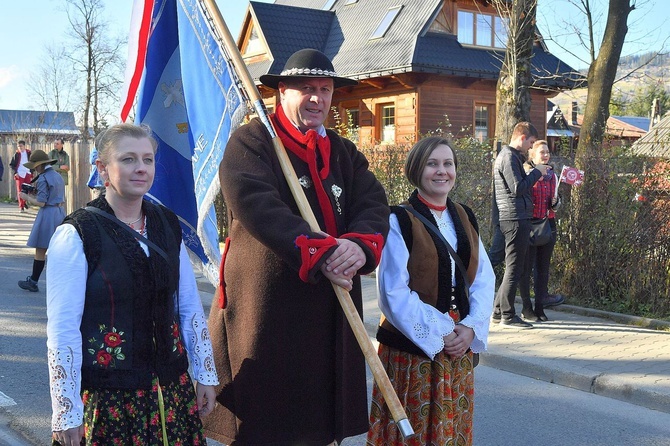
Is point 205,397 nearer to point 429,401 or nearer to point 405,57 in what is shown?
point 429,401

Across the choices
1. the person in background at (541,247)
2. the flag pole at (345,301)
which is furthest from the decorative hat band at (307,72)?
the person in background at (541,247)

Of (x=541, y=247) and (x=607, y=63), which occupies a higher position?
(x=607, y=63)

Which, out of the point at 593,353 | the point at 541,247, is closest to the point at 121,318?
the point at 593,353

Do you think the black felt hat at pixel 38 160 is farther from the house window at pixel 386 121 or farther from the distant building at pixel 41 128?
the distant building at pixel 41 128

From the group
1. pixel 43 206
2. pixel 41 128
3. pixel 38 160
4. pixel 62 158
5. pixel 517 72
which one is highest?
pixel 41 128

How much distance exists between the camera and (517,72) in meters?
11.5

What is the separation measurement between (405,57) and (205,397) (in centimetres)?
2185

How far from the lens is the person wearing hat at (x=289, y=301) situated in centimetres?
294

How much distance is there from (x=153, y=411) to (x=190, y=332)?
0.36m

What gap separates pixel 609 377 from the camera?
20.0ft

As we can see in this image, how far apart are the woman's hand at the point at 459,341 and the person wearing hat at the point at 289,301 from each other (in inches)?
17.2

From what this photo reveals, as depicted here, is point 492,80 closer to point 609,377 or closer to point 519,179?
point 519,179

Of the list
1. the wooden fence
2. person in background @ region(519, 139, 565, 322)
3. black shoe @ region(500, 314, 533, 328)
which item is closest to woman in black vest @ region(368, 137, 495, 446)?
person in background @ region(519, 139, 565, 322)

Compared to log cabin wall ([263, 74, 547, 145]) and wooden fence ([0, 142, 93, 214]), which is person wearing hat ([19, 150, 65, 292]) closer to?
wooden fence ([0, 142, 93, 214])
